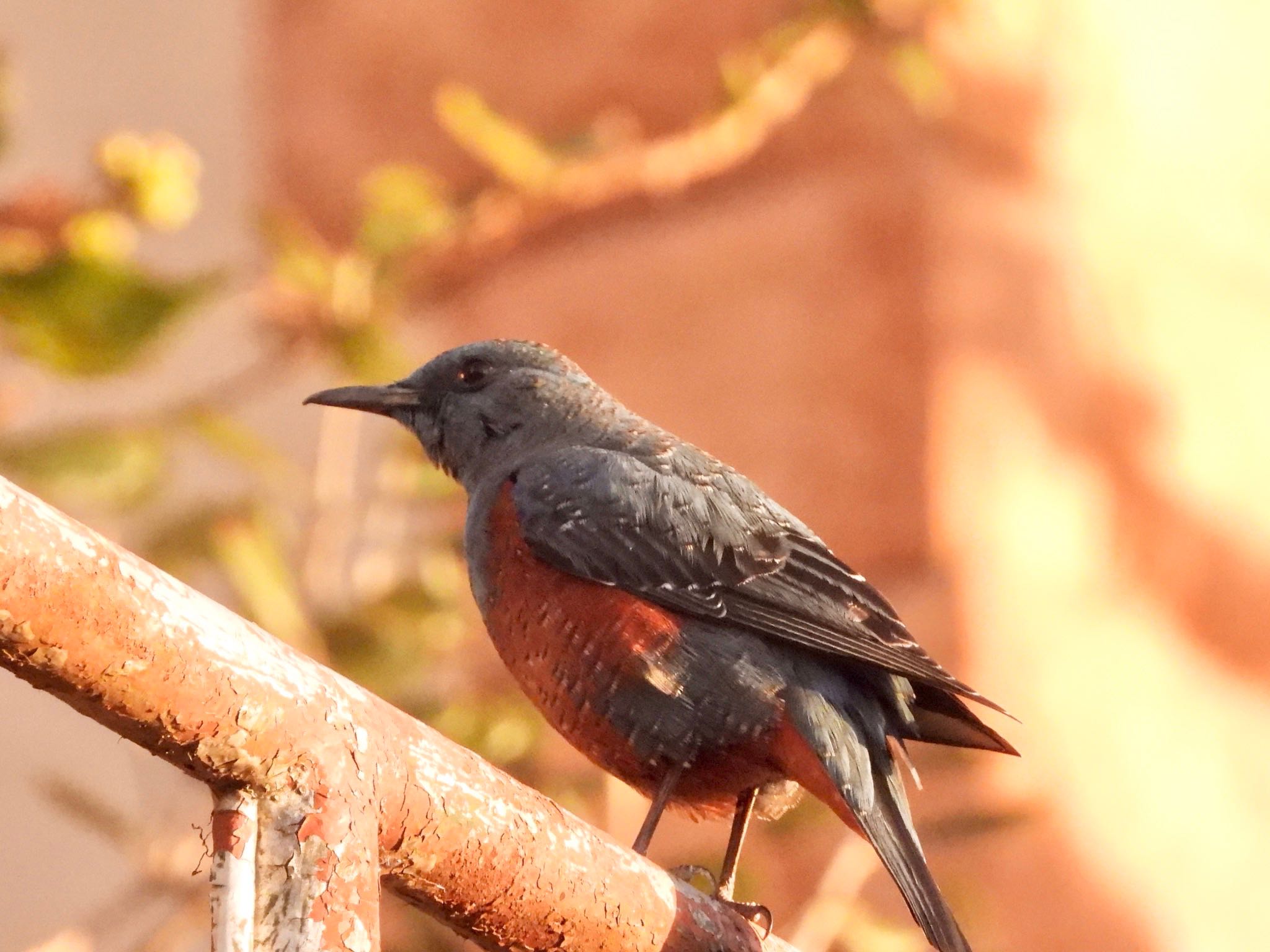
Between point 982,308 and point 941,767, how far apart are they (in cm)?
113

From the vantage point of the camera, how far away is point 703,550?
2.46m

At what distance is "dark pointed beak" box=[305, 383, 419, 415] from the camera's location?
9.02 feet

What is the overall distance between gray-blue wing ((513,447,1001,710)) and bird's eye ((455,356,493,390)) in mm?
301

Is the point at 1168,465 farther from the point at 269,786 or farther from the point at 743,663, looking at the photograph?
the point at 269,786

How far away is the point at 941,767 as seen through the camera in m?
4.17

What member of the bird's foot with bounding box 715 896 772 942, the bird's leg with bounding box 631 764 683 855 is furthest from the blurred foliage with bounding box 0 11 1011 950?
the bird's foot with bounding box 715 896 772 942

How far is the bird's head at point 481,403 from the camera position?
2.84m

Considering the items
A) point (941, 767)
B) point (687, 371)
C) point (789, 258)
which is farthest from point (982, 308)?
point (941, 767)

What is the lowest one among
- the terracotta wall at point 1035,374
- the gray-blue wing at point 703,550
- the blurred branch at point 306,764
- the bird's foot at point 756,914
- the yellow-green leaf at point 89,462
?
the yellow-green leaf at point 89,462

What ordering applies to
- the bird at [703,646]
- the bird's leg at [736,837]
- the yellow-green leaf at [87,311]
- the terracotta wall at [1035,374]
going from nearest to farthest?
the bird at [703,646] → the bird's leg at [736,837] → the yellow-green leaf at [87,311] → the terracotta wall at [1035,374]

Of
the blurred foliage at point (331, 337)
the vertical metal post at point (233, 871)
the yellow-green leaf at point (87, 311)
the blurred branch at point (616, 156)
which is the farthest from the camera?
the blurred branch at point (616, 156)

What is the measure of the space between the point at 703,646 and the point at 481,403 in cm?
73

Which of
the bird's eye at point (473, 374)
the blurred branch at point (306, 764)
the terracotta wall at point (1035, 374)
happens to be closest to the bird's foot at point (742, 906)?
the blurred branch at point (306, 764)

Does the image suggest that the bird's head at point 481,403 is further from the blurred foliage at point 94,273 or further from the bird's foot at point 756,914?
the bird's foot at point 756,914
